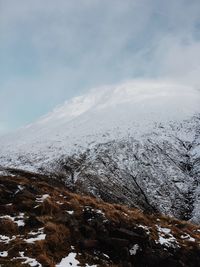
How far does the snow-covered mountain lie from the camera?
275 feet

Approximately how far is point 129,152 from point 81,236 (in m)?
76.5

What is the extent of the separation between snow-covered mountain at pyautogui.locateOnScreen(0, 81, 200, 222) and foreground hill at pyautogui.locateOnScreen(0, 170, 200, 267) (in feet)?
173

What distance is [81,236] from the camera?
2139 cm

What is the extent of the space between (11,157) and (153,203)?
37007mm

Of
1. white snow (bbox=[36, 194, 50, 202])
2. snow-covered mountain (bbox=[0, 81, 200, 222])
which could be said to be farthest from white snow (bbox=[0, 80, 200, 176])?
white snow (bbox=[36, 194, 50, 202])

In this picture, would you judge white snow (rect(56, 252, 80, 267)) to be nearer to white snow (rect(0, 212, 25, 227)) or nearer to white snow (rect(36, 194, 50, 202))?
white snow (rect(0, 212, 25, 227))

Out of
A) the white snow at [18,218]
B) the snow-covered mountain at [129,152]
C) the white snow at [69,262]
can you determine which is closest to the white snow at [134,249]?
the white snow at [69,262]

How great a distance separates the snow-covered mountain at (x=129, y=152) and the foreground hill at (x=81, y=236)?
173 feet

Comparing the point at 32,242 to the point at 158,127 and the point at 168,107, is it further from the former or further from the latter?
the point at 168,107

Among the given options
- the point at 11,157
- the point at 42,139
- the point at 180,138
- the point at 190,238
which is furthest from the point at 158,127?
the point at 190,238

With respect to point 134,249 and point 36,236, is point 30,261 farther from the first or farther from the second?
point 134,249

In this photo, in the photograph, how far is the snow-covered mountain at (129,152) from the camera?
3297 inches

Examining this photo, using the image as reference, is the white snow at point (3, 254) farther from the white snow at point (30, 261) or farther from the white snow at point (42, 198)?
the white snow at point (42, 198)

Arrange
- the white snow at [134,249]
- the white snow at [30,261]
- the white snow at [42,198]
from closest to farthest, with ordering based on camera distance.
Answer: the white snow at [30,261]
the white snow at [134,249]
the white snow at [42,198]
